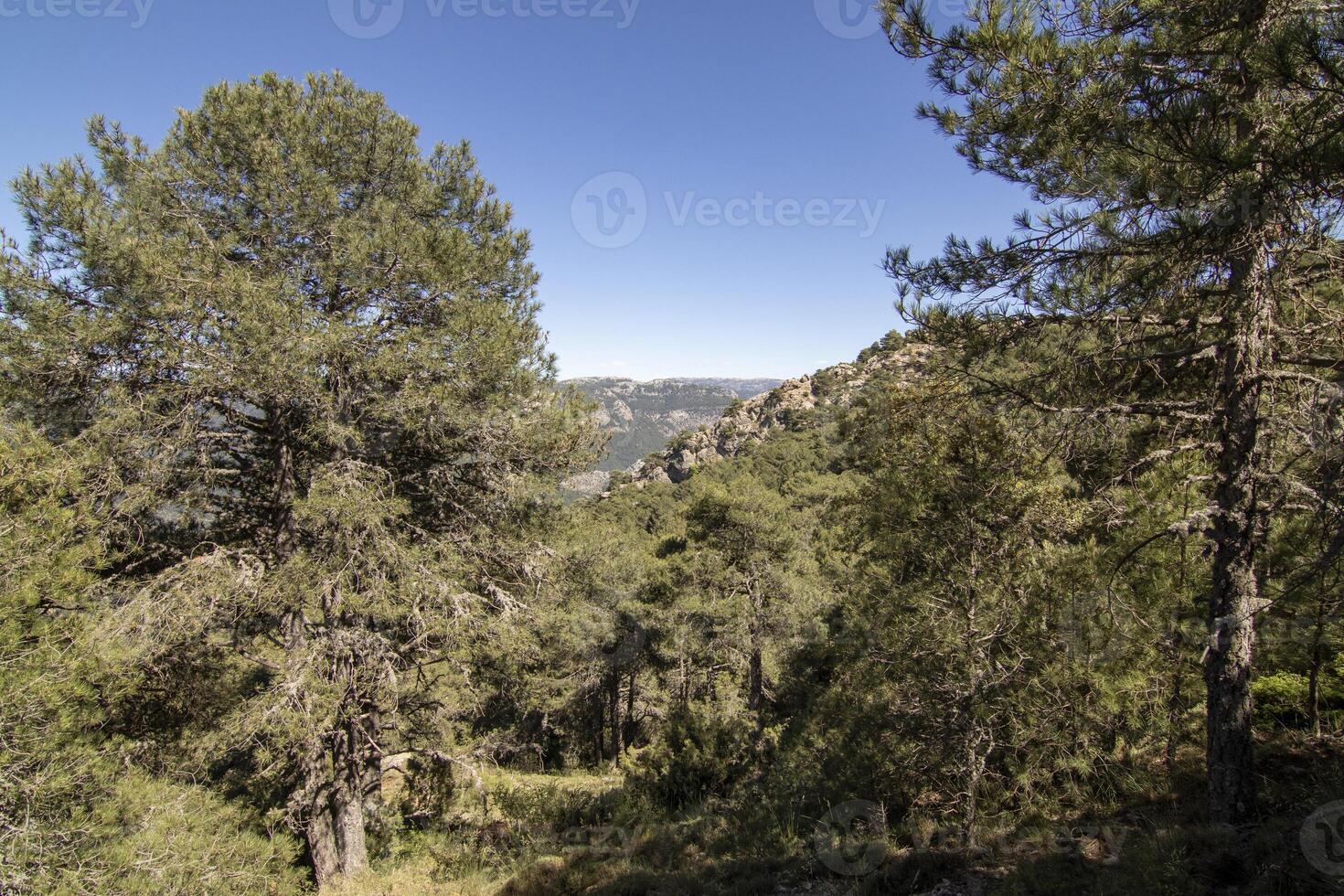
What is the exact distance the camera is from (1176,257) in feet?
12.5

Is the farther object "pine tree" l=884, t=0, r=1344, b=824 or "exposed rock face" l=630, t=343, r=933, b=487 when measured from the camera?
"exposed rock face" l=630, t=343, r=933, b=487

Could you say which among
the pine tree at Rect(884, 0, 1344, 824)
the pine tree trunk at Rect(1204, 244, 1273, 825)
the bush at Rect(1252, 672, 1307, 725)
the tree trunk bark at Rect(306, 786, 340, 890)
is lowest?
the tree trunk bark at Rect(306, 786, 340, 890)

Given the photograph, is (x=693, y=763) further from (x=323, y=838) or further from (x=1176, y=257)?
(x=1176, y=257)

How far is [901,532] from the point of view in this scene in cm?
627

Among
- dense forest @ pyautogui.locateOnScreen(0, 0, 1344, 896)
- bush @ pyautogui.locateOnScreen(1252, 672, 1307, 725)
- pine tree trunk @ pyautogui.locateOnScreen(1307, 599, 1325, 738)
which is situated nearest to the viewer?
dense forest @ pyautogui.locateOnScreen(0, 0, 1344, 896)

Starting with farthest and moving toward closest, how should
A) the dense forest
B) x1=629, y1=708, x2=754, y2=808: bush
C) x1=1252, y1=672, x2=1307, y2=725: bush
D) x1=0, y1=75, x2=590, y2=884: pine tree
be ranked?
x1=629, y1=708, x2=754, y2=808: bush, x1=1252, y1=672, x2=1307, y2=725: bush, x1=0, y1=75, x2=590, y2=884: pine tree, the dense forest

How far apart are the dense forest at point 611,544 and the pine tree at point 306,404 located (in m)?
0.06

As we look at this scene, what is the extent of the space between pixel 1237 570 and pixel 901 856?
3.96 meters

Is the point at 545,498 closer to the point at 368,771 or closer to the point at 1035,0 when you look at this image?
the point at 368,771

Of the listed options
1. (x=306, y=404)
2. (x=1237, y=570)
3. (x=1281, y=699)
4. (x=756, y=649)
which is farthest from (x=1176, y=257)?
(x=756, y=649)

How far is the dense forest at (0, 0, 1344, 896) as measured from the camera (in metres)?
3.91

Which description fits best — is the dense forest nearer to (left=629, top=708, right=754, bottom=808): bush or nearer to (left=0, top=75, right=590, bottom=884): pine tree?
(left=0, top=75, right=590, bottom=884): pine tree

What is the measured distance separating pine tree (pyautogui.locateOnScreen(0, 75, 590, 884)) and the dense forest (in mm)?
57

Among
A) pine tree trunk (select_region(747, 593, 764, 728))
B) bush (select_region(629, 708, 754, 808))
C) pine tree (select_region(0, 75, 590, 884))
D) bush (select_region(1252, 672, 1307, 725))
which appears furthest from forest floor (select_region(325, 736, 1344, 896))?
pine tree trunk (select_region(747, 593, 764, 728))
